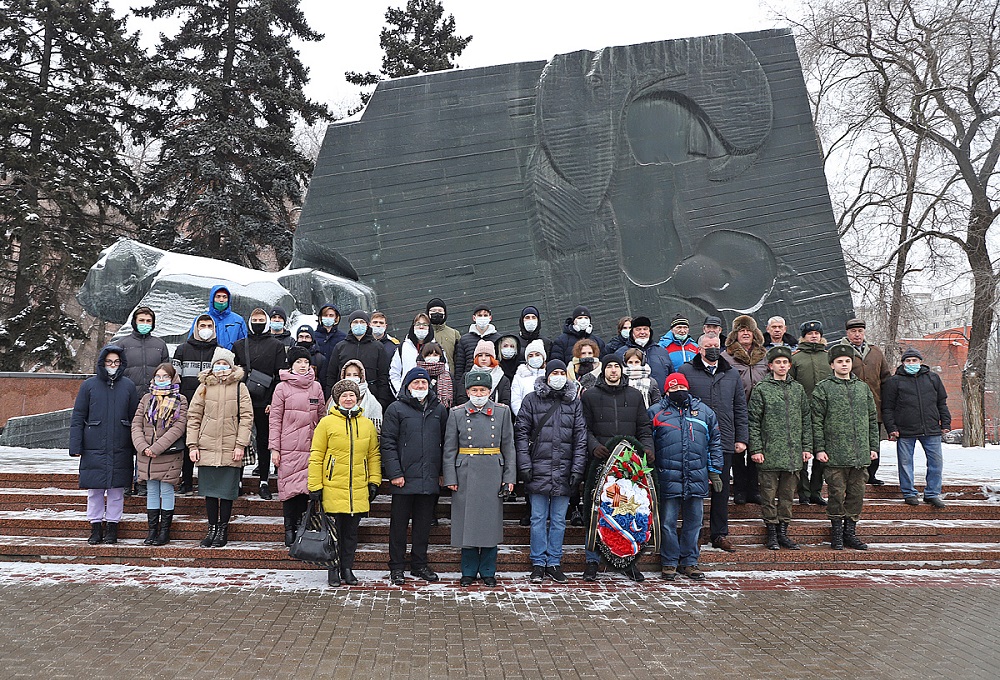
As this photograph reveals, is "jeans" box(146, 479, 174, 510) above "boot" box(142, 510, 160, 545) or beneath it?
above

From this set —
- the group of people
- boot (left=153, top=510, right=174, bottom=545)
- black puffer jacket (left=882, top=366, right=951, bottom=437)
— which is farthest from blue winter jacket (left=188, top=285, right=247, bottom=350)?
black puffer jacket (left=882, top=366, right=951, bottom=437)

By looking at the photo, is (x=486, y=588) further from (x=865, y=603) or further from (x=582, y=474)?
(x=865, y=603)

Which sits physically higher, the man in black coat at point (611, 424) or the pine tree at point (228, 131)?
the pine tree at point (228, 131)

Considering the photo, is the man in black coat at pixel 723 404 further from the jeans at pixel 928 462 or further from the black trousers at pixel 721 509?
the jeans at pixel 928 462

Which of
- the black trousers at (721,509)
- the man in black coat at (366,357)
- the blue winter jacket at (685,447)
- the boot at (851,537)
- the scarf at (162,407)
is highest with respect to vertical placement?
the man in black coat at (366,357)

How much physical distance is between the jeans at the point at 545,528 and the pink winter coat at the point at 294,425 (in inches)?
65.0

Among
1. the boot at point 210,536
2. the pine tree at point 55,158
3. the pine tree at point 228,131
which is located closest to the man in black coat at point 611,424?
the boot at point 210,536

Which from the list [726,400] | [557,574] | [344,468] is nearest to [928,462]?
[726,400]

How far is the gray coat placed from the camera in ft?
16.6

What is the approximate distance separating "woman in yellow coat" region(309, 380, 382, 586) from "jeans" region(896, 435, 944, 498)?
4.88m

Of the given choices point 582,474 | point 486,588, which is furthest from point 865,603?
point 486,588

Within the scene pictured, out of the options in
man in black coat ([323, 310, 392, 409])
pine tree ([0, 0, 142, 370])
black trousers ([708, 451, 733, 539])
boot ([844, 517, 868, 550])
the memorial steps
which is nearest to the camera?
the memorial steps

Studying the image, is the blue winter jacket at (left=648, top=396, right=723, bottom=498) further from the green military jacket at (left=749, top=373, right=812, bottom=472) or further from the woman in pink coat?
the woman in pink coat

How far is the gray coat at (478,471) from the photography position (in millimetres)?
A: 5070
